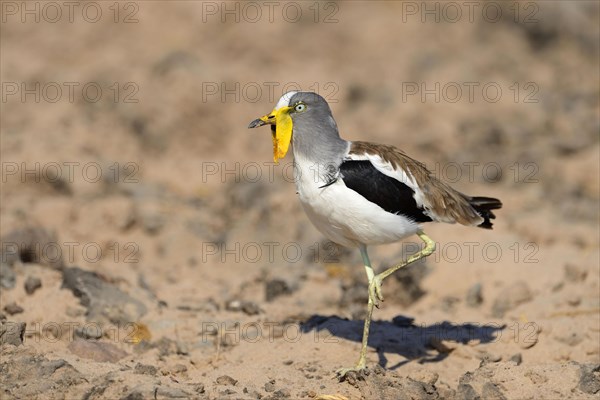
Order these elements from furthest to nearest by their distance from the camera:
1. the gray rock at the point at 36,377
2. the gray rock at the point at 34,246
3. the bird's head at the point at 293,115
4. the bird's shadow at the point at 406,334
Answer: the gray rock at the point at 34,246
the bird's shadow at the point at 406,334
the bird's head at the point at 293,115
the gray rock at the point at 36,377

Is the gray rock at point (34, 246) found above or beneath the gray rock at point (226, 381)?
above

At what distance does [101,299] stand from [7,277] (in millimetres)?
857

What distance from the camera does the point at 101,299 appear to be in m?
7.68

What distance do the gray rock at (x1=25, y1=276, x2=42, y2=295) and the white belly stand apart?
2606mm

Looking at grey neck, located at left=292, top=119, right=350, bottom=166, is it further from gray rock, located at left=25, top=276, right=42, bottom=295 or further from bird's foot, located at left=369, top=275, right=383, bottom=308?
gray rock, located at left=25, top=276, right=42, bottom=295

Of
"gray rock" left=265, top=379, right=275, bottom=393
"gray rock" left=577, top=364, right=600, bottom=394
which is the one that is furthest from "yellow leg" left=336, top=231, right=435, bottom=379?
"gray rock" left=577, top=364, right=600, bottom=394

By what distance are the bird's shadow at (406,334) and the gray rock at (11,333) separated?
2.26 m

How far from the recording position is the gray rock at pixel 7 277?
7.70 m

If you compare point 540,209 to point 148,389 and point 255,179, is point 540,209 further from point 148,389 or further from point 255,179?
point 148,389

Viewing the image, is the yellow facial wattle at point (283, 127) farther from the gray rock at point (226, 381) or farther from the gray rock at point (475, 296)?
the gray rock at point (475, 296)

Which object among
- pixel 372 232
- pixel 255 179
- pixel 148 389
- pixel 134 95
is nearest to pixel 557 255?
pixel 372 232

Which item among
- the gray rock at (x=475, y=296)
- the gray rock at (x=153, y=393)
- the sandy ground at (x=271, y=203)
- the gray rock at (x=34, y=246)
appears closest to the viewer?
the gray rock at (x=153, y=393)

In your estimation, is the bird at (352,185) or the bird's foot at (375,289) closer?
the bird at (352,185)

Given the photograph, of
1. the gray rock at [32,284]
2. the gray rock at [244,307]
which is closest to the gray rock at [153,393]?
the gray rock at [244,307]
